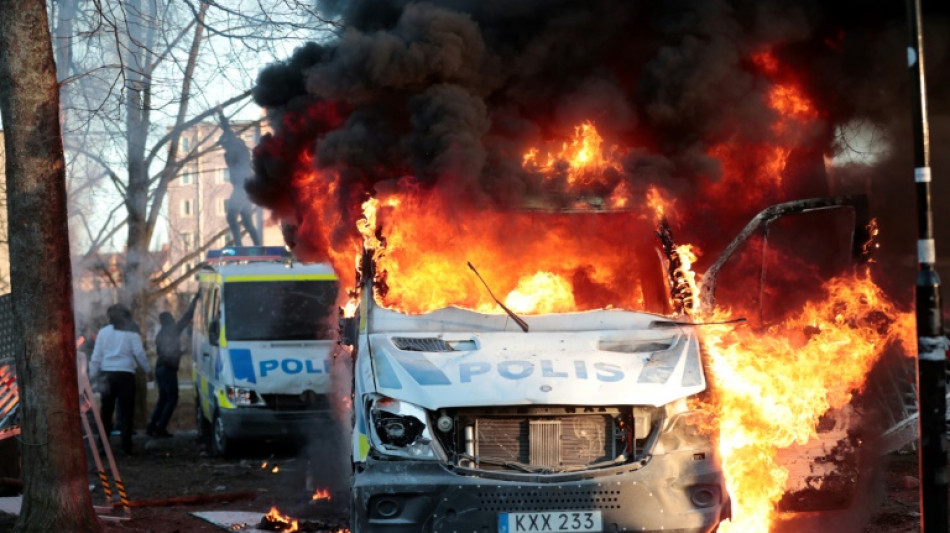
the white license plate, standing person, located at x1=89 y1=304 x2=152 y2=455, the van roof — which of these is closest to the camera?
the white license plate

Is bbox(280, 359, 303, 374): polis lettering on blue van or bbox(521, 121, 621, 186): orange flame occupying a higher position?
bbox(521, 121, 621, 186): orange flame

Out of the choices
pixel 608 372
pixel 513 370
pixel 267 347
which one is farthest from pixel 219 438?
pixel 608 372

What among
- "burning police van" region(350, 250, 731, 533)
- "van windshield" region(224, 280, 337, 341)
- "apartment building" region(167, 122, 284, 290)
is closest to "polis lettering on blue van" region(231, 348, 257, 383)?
"van windshield" region(224, 280, 337, 341)

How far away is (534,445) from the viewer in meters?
6.41

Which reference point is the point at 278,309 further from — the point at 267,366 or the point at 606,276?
the point at 606,276

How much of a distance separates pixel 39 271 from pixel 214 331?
6.55m

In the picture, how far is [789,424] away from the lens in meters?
7.38

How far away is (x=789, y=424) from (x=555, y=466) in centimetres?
190

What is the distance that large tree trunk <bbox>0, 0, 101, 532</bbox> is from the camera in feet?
26.5

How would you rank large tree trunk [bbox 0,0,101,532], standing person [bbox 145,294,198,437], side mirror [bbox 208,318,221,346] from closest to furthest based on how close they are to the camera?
1. large tree trunk [bbox 0,0,101,532]
2. side mirror [bbox 208,318,221,346]
3. standing person [bbox 145,294,198,437]

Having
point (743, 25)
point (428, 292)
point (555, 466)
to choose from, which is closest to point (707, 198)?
point (743, 25)

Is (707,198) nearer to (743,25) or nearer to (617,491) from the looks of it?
(743,25)

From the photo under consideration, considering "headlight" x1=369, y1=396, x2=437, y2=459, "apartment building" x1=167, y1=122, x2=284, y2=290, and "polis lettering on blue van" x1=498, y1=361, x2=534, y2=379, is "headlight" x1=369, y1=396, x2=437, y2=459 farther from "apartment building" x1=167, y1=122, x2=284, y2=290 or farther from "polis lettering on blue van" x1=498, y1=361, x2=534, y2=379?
"apartment building" x1=167, y1=122, x2=284, y2=290

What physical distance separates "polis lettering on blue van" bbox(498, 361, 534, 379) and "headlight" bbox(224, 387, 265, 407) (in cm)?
774
